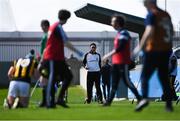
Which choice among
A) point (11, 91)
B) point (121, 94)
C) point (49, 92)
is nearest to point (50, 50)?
point (49, 92)

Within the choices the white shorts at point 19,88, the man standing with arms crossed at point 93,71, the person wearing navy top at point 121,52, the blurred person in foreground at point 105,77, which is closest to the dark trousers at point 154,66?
the person wearing navy top at point 121,52

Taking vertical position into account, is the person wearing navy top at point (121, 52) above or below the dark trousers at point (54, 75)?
above

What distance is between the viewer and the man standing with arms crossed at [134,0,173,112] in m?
12.3

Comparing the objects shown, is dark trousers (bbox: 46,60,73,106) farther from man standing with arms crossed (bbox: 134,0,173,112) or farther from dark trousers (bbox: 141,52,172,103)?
dark trousers (bbox: 141,52,172,103)

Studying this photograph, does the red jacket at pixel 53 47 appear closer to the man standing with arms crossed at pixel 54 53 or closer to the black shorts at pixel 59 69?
the man standing with arms crossed at pixel 54 53

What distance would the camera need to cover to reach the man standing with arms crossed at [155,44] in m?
12.3

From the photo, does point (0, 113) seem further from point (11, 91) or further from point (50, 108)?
point (11, 91)

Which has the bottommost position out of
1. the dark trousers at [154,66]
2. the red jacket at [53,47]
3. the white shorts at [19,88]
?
the white shorts at [19,88]

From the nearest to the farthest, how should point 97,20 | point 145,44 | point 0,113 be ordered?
point 145,44 → point 0,113 → point 97,20

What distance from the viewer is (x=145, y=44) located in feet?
40.3

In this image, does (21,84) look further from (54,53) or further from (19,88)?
(54,53)

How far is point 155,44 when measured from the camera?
12.3m

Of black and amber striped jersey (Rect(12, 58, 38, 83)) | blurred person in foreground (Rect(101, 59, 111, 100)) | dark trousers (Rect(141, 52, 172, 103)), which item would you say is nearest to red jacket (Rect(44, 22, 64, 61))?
black and amber striped jersey (Rect(12, 58, 38, 83))

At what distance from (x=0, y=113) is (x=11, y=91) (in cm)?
261
